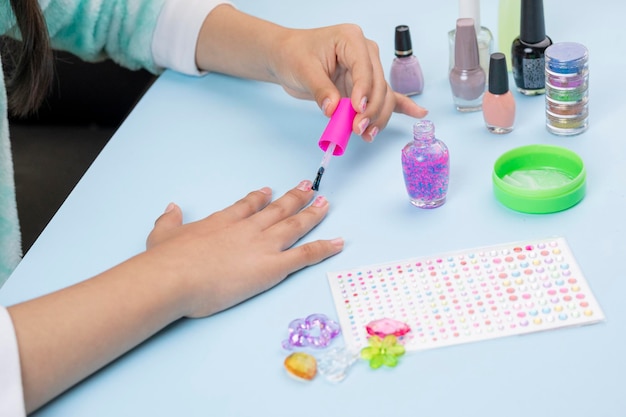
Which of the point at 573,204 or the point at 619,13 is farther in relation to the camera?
the point at 619,13

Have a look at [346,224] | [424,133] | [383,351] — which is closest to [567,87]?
[424,133]

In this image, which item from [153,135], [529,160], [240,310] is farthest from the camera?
[153,135]

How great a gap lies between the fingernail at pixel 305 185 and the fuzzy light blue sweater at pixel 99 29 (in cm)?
39

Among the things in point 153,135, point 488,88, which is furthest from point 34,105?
point 488,88

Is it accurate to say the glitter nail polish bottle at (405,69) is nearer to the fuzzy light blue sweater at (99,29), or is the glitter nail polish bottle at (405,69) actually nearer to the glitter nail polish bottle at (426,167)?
the glitter nail polish bottle at (426,167)

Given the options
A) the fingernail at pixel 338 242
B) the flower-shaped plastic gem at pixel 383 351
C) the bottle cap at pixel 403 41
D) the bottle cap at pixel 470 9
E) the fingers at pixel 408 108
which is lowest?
the flower-shaped plastic gem at pixel 383 351

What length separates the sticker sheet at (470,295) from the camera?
74 centimetres

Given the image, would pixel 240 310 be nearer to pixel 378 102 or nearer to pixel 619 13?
pixel 378 102

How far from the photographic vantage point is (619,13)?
117cm

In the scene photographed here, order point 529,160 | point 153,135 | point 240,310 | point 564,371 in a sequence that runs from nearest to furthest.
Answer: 1. point 564,371
2. point 240,310
3. point 529,160
4. point 153,135

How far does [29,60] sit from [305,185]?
42 centimetres

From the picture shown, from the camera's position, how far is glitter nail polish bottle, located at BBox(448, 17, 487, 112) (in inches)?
39.9

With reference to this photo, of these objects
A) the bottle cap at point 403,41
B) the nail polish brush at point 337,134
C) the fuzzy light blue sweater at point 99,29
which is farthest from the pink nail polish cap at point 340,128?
the fuzzy light blue sweater at point 99,29

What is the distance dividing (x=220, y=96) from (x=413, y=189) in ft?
1.23
